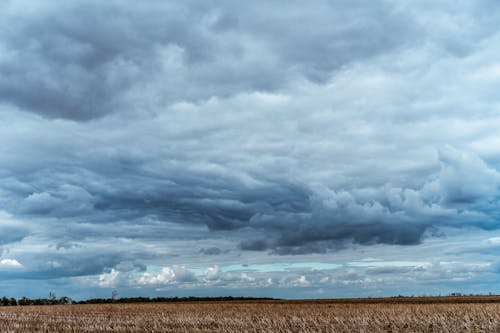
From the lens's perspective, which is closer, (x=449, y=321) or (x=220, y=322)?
(x=449, y=321)

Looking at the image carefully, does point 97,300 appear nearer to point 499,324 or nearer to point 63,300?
point 63,300

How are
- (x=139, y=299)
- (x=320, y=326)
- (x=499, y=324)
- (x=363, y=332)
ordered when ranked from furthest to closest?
(x=139, y=299) → (x=320, y=326) → (x=499, y=324) → (x=363, y=332)

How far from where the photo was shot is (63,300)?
540ft

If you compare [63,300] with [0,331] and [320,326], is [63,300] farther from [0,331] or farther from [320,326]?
[320,326]

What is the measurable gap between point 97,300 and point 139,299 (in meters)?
14.4

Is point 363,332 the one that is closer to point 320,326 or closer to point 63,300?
point 320,326

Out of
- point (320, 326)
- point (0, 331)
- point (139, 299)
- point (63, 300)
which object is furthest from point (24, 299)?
point (320, 326)

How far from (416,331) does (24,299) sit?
162 metres

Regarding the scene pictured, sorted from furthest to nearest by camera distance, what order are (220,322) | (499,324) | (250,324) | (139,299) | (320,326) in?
(139,299), (220,322), (250,324), (320,326), (499,324)

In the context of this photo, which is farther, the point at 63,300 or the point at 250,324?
the point at 63,300

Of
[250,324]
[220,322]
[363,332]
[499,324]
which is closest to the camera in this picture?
[363,332]

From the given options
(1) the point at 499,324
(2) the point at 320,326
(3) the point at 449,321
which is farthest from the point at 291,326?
(1) the point at 499,324

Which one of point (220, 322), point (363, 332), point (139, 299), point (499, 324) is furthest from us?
point (139, 299)

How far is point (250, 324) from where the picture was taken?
1756 inches
